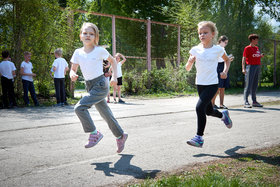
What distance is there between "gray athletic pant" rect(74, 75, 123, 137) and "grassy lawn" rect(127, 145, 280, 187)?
129cm

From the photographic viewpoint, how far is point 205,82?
4.80 m

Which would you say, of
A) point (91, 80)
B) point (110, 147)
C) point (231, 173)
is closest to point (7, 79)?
point (110, 147)

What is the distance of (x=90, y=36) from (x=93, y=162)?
63.6 inches

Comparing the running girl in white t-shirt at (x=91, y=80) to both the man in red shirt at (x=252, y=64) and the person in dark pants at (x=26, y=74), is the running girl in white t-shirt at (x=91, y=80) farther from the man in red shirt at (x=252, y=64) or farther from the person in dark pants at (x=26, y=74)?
the man in red shirt at (x=252, y=64)

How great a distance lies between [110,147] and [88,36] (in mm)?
1622

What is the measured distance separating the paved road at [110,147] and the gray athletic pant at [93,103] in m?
0.39

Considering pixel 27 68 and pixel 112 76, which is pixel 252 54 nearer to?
pixel 112 76

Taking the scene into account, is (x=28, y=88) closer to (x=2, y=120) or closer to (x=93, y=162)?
(x=2, y=120)

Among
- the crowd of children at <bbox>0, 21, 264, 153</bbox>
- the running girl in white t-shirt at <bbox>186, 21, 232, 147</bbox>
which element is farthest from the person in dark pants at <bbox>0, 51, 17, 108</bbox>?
the running girl in white t-shirt at <bbox>186, 21, 232, 147</bbox>

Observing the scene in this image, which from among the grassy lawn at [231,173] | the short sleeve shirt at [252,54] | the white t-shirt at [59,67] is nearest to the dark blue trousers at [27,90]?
the white t-shirt at [59,67]

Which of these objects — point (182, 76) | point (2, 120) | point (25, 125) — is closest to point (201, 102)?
point (25, 125)

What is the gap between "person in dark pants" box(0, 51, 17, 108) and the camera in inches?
386

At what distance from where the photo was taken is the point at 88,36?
435 cm

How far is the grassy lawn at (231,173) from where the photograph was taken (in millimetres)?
3055
